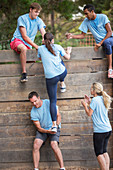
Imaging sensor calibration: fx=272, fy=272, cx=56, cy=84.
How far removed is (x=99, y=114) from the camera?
4555 millimetres

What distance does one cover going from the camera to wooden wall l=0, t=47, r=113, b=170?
5188mm

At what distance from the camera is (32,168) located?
5289mm

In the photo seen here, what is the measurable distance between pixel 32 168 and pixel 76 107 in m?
1.47

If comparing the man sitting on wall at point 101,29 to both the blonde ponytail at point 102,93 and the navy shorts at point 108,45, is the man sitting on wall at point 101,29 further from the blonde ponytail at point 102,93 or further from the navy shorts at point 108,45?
the blonde ponytail at point 102,93

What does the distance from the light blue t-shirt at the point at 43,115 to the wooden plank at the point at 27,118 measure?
0.34 m

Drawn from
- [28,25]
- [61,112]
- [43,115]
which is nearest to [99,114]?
[61,112]

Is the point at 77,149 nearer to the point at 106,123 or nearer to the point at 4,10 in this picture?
the point at 106,123

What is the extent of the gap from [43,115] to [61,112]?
436mm

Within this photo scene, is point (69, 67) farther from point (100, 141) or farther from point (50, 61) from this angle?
point (100, 141)

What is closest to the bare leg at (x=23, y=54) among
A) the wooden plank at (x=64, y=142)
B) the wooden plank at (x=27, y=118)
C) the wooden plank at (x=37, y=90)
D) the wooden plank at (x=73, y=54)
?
the wooden plank at (x=73, y=54)

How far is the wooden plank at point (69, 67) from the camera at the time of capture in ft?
16.9

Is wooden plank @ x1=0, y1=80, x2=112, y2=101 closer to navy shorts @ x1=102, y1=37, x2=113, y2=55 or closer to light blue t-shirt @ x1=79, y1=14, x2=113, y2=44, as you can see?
navy shorts @ x1=102, y1=37, x2=113, y2=55

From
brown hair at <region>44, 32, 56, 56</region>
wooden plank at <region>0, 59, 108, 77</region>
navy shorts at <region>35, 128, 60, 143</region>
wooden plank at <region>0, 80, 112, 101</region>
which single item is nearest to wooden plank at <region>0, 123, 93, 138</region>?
navy shorts at <region>35, 128, 60, 143</region>

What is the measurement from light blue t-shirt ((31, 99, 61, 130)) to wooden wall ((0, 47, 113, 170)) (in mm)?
288
